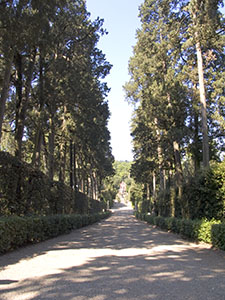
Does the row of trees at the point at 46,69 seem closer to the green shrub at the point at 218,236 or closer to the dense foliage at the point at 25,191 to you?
the dense foliage at the point at 25,191

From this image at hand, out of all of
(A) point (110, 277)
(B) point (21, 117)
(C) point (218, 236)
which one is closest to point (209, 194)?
(C) point (218, 236)

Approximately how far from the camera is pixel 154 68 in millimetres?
19578

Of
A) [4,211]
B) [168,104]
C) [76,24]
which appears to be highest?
[76,24]

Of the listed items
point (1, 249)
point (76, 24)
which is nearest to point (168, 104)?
point (76, 24)

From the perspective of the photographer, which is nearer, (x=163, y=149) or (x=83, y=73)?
(x=83, y=73)

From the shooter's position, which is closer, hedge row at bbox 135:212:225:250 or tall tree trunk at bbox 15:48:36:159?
hedge row at bbox 135:212:225:250

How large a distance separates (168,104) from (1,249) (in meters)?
14.0

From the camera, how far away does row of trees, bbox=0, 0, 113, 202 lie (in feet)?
27.0

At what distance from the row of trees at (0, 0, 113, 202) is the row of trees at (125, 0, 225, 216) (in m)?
3.76

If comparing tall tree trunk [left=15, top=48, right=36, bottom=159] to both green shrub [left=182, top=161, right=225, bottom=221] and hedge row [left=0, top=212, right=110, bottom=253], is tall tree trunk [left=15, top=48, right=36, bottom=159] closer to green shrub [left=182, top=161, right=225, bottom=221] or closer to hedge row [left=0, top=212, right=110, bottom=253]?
hedge row [left=0, top=212, right=110, bottom=253]

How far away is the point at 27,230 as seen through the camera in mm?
8953

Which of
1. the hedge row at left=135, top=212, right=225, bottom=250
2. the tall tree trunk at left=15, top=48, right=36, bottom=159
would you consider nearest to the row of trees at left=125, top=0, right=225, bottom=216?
the hedge row at left=135, top=212, right=225, bottom=250

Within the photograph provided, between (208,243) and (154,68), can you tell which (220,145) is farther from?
(208,243)

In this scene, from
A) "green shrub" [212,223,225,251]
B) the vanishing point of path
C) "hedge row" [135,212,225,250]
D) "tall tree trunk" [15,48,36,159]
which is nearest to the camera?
the vanishing point of path
